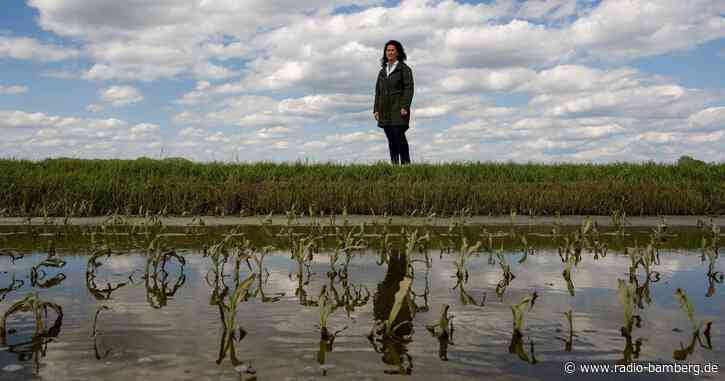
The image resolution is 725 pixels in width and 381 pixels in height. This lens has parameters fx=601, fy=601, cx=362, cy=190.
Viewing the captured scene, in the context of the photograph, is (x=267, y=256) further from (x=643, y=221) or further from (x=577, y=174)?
(x=577, y=174)

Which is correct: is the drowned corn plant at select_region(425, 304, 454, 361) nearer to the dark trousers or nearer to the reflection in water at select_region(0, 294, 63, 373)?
the reflection in water at select_region(0, 294, 63, 373)

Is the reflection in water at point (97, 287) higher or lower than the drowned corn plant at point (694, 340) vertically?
higher

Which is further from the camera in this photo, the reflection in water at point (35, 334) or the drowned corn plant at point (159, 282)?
the drowned corn plant at point (159, 282)

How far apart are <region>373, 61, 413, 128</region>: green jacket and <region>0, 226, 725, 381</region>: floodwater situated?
7.64 meters

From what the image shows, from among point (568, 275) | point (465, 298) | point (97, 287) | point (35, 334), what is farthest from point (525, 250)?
point (35, 334)

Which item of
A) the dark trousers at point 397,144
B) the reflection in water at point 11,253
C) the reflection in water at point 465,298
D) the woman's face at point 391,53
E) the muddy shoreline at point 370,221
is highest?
the woman's face at point 391,53

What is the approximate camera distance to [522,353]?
2.00 metres

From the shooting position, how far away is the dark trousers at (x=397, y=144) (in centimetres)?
1170

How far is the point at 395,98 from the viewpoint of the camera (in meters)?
11.6

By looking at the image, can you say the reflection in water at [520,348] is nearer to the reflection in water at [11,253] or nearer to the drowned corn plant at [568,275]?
the drowned corn plant at [568,275]

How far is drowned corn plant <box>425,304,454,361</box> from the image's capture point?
201cm

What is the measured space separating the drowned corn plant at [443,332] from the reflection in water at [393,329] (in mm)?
87

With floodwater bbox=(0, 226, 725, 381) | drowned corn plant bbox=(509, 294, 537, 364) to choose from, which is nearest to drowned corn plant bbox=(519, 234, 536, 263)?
floodwater bbox=(0, 226, 725, 381)

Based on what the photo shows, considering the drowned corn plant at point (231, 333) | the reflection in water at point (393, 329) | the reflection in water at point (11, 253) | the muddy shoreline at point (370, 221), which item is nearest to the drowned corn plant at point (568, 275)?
the reflection in water at point (393, 329)
